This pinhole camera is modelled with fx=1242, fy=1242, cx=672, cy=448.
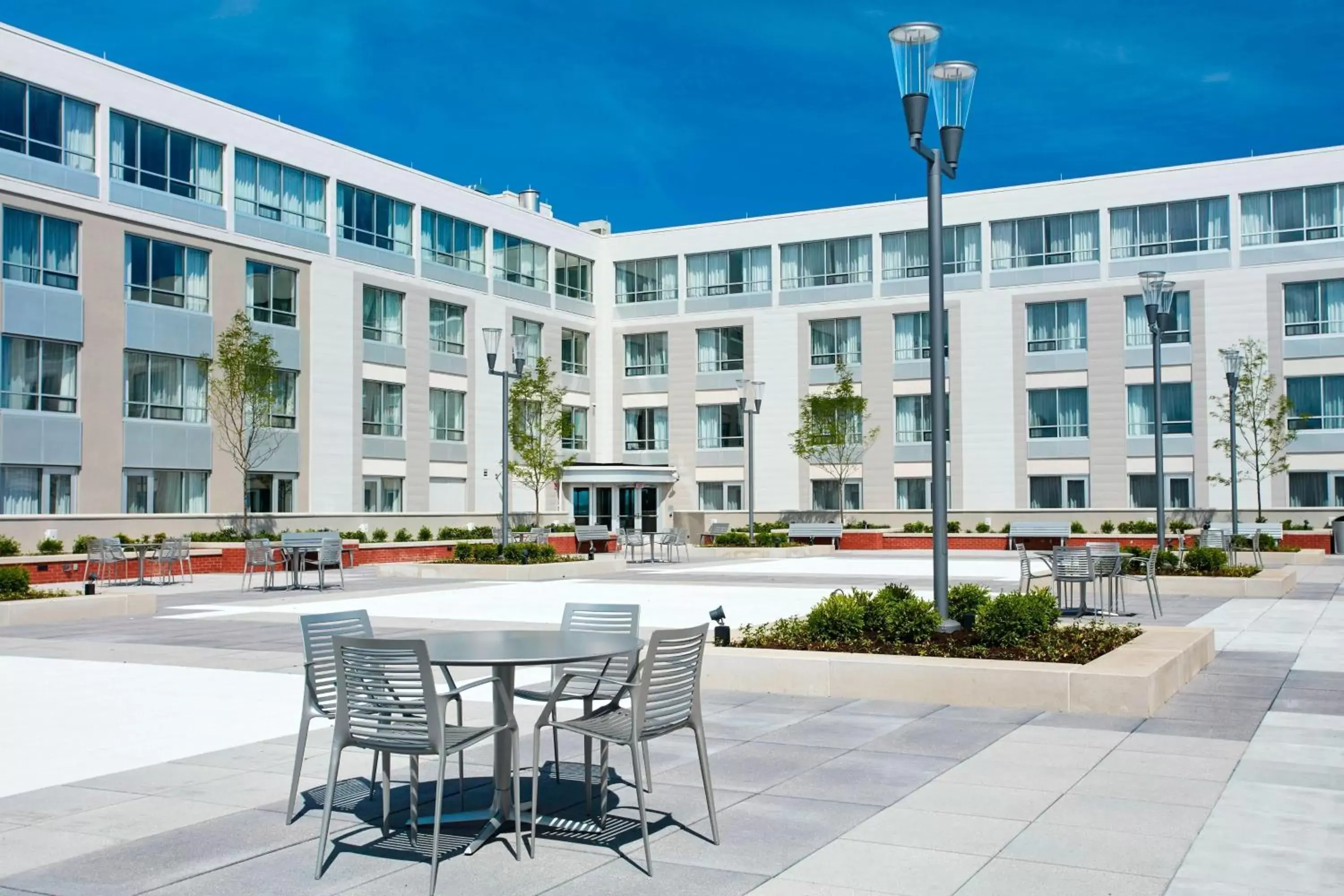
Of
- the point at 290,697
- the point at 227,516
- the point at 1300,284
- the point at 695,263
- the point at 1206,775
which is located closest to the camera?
the point at 1206,775

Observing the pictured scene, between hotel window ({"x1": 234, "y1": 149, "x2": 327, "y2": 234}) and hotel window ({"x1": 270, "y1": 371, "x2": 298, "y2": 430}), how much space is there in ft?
16.0

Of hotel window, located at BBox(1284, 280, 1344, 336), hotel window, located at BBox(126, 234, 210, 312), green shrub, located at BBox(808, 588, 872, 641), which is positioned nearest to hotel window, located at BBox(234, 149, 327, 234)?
hotel window, located at BBox(126, 234, 210, 312)

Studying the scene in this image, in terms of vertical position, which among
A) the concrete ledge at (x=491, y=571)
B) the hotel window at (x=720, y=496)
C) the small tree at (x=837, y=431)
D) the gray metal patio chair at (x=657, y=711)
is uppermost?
the small tree at (x=837, y=431)

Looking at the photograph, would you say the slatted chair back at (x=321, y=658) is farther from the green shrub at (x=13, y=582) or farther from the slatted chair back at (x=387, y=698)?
the green shrub at (x=13, y=582)

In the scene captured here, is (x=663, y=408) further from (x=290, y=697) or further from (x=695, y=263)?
(x=290, y=697)

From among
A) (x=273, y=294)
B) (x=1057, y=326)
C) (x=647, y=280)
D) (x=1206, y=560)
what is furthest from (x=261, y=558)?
(x=1057, y=326)

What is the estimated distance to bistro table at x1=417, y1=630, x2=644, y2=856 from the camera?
19.2ft

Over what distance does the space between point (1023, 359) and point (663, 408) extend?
15735mm

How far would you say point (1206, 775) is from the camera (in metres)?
7.16

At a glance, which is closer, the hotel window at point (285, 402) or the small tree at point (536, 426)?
the hotel window at point (285, 402)

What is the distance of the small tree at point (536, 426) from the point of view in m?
45.5

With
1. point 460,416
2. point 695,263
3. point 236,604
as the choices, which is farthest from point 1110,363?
point 236,604

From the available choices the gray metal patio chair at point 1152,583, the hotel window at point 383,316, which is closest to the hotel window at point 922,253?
the hotel window at point 383,316

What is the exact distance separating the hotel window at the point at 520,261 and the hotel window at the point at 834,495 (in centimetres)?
→ 1423
